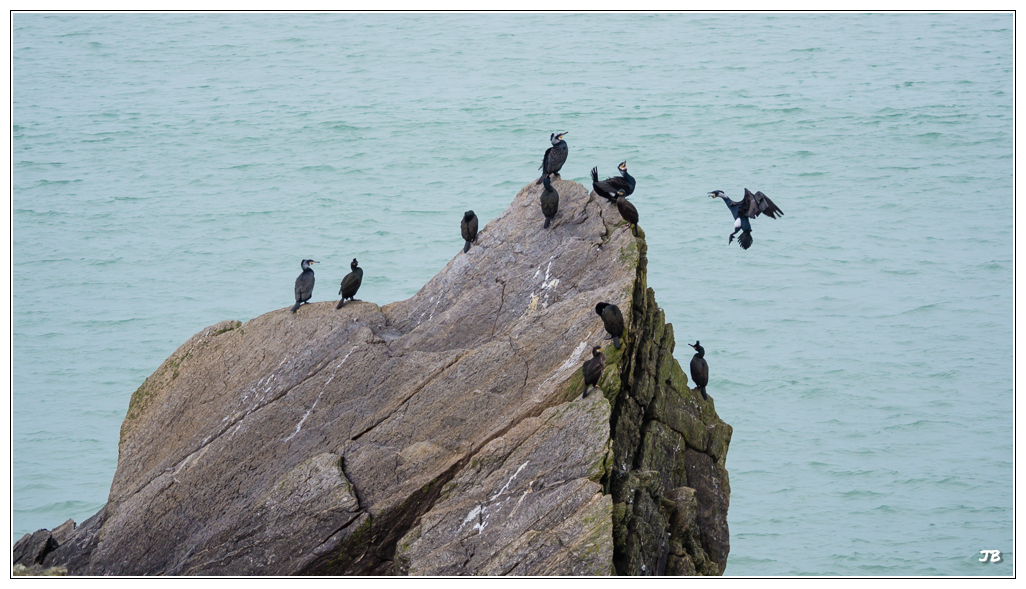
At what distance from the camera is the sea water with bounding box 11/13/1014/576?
128 feet

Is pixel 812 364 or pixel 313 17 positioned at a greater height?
pixel 313 17

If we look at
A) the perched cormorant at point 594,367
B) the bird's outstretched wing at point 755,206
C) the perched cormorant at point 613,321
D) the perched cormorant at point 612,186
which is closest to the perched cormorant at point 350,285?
the perched cormorant at point 612,186

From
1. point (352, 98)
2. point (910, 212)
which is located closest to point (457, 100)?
point (352, 98)

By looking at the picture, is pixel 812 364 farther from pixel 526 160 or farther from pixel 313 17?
pixel 313 17

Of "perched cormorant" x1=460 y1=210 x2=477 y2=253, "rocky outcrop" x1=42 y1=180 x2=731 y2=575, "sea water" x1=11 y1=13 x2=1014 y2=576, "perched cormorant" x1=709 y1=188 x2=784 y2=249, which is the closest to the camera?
"rocky outcrop" x1=42 y1=180 x2=731 y2=575

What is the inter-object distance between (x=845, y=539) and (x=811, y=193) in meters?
30.8

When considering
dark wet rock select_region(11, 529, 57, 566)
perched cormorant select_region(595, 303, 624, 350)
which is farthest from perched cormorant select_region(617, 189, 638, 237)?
dark wet rock select_region(11, 529, 57, 566)

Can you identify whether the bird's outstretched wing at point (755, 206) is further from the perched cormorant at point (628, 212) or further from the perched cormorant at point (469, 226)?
the perched cormorant at point (469, 226)

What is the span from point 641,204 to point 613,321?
4388cm

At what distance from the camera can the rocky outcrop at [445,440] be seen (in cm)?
1416

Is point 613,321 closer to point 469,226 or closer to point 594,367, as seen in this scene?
point 594,367

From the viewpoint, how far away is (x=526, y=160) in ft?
210

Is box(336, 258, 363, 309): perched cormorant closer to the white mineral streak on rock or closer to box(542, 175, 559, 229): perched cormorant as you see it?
box(542, 175, 559, 229): perched cormorant

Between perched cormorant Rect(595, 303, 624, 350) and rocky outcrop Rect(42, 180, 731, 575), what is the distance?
23cm
